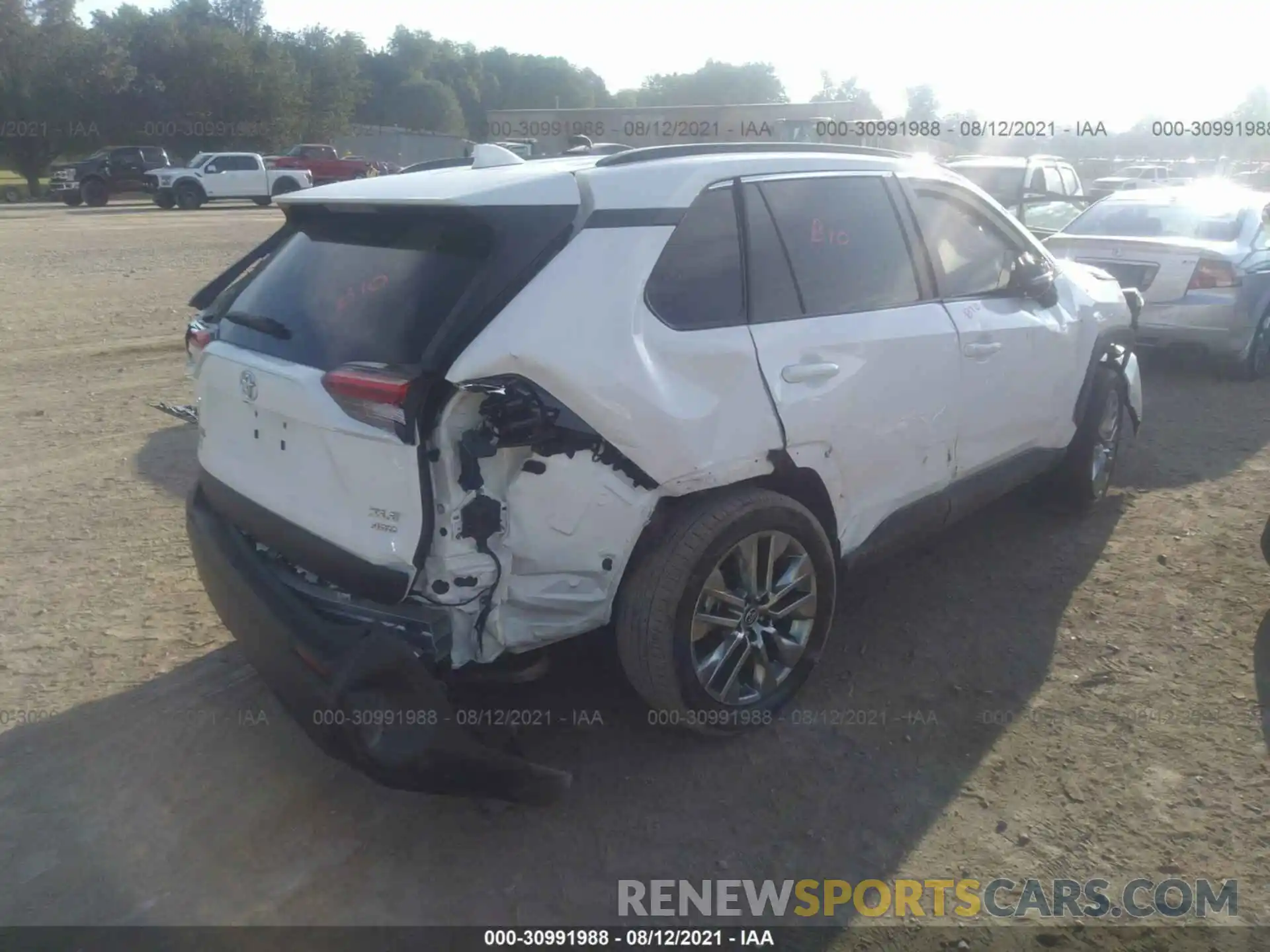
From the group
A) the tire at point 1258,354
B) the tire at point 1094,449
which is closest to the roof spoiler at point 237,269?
the tire at point 1094,449

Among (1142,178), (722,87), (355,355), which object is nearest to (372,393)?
(355,355)

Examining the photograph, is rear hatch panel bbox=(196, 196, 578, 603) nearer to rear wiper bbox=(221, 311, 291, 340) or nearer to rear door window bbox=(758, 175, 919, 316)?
rear wiper bbox=(221, 311, 291, 340)

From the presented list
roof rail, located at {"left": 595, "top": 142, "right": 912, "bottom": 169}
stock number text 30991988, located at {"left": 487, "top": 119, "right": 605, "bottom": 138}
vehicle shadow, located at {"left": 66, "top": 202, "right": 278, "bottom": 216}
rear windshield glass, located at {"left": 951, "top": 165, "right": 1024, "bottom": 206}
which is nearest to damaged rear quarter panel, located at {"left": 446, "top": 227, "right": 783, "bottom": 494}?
roof rail, located at {"left": 595, "top": 142, "right": 912, "bottom": 169}

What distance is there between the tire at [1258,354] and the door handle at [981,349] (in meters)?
5.41

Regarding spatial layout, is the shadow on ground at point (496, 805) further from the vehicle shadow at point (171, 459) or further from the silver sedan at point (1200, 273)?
the silver sedan at point (1200, 273)

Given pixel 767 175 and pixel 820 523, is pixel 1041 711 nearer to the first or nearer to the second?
pixel 820 523

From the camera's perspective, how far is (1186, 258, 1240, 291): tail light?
319 inches

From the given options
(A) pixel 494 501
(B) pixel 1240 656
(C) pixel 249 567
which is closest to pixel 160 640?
(C) pixel 249 567

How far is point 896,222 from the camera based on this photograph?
4.06 metres

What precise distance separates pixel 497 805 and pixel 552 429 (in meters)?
1.23

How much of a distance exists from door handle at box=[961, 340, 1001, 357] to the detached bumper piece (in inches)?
91.7

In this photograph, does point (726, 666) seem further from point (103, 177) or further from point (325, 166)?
point (325, 166)

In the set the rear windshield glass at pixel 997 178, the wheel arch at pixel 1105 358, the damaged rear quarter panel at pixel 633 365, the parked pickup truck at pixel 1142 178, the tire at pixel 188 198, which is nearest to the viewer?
the damaged rear quarter panel at pixel 633 365

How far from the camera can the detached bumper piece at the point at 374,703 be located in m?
2.73
